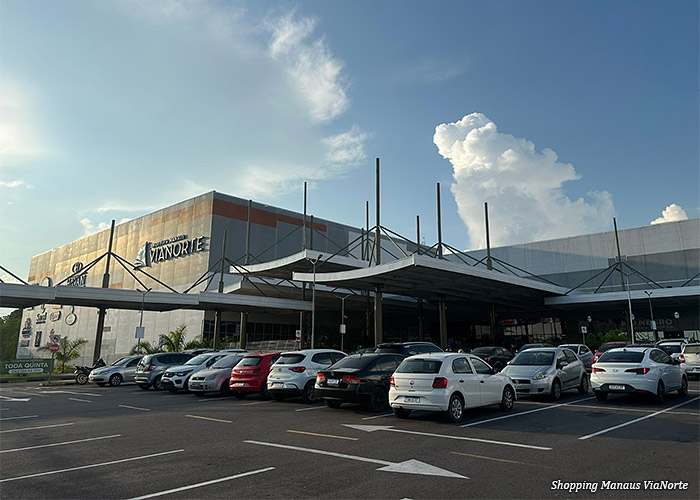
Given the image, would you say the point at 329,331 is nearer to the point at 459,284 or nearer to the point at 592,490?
the point at 459,284

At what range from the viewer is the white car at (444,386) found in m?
10.7

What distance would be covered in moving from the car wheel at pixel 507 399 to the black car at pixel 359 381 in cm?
292

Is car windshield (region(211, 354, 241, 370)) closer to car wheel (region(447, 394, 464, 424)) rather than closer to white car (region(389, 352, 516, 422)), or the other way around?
white car (region(389, 352, 516, 422))

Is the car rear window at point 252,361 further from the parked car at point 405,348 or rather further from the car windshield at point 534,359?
the car windshield at point 534,359

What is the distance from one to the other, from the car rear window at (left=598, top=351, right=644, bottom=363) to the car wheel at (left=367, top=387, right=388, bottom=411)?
247 inches

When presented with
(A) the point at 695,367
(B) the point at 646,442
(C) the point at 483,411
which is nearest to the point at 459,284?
(A) the point at 695,367

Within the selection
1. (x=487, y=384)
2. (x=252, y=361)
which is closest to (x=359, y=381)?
(x=487, y=384)

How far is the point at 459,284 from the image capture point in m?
39.4

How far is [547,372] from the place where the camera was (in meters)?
14.6

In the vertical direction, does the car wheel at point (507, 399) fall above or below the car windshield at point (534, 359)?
below

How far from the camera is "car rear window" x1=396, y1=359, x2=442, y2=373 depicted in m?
11.1

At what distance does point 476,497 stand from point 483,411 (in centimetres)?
720

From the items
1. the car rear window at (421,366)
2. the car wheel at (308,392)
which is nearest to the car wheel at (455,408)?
the car rear window at (421,366)

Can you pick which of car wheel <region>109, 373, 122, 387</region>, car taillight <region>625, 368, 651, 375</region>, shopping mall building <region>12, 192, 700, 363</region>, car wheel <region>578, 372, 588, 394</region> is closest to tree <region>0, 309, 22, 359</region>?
shopping mall building <region>12, 192, 700, 363</region>
